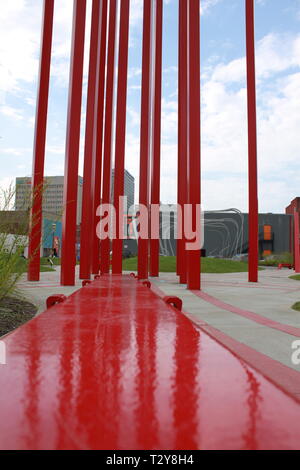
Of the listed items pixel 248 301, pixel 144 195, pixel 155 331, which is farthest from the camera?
pixel 144 195

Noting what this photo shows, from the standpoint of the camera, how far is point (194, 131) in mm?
7641

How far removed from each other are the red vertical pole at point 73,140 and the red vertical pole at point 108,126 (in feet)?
9.47

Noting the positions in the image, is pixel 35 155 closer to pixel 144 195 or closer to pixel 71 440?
pixel 144 195

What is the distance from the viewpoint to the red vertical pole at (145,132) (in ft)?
32.2

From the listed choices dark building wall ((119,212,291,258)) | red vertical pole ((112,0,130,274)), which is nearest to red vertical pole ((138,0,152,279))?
red vertical pole ((112,0,130,274))

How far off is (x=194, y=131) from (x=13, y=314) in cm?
A: 579

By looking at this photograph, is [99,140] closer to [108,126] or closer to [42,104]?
[108,126]

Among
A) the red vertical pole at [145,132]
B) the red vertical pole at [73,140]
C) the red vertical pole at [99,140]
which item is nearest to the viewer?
the red vertical pole at [73,140]

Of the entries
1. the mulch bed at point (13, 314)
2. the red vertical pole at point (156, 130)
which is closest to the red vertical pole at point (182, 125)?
the red vertical pole at point (156, 130)

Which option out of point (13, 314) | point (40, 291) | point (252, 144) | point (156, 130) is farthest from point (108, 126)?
point (13, 314)

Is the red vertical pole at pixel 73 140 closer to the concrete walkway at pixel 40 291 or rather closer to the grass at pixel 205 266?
the concrete walkway at pixel 40 291

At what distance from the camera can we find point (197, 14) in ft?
25.6
